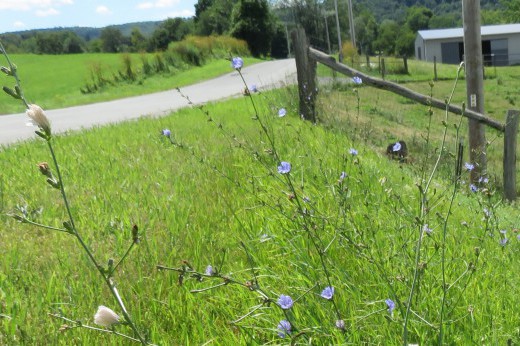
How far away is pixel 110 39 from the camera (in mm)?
120188

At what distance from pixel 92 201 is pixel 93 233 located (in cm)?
68

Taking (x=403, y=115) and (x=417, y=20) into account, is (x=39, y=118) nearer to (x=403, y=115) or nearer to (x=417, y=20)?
(x=403, y=115)

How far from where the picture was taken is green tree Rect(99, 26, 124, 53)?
388 feet

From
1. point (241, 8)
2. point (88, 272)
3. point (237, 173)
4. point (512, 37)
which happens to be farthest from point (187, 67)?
point (512, 37)

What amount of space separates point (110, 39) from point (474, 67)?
122 metres

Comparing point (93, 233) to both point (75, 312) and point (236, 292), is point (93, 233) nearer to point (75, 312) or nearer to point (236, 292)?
point (75, 312)

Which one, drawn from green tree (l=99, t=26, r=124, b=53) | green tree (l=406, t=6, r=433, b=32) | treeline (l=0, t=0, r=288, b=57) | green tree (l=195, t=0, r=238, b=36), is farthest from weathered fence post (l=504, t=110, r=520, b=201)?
green tree (l=406, t=6, r=433, b=32)

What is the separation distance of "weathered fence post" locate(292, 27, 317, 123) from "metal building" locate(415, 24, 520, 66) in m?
59.6

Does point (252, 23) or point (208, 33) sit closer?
point (252, 23)

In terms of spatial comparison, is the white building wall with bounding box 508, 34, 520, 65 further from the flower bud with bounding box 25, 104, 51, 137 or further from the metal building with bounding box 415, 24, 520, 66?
the flower bud with bounding box 25, 104, 51, 137

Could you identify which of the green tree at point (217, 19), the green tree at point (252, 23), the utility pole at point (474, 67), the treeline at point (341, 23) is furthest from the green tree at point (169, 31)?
the utility pole at point (474, 67)

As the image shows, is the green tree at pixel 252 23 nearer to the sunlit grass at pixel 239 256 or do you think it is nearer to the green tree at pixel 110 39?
the sunlit grass at pixel 239 256

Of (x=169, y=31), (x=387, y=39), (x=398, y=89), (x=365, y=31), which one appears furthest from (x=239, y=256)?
(x=387, y=39)

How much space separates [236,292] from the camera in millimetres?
2305
